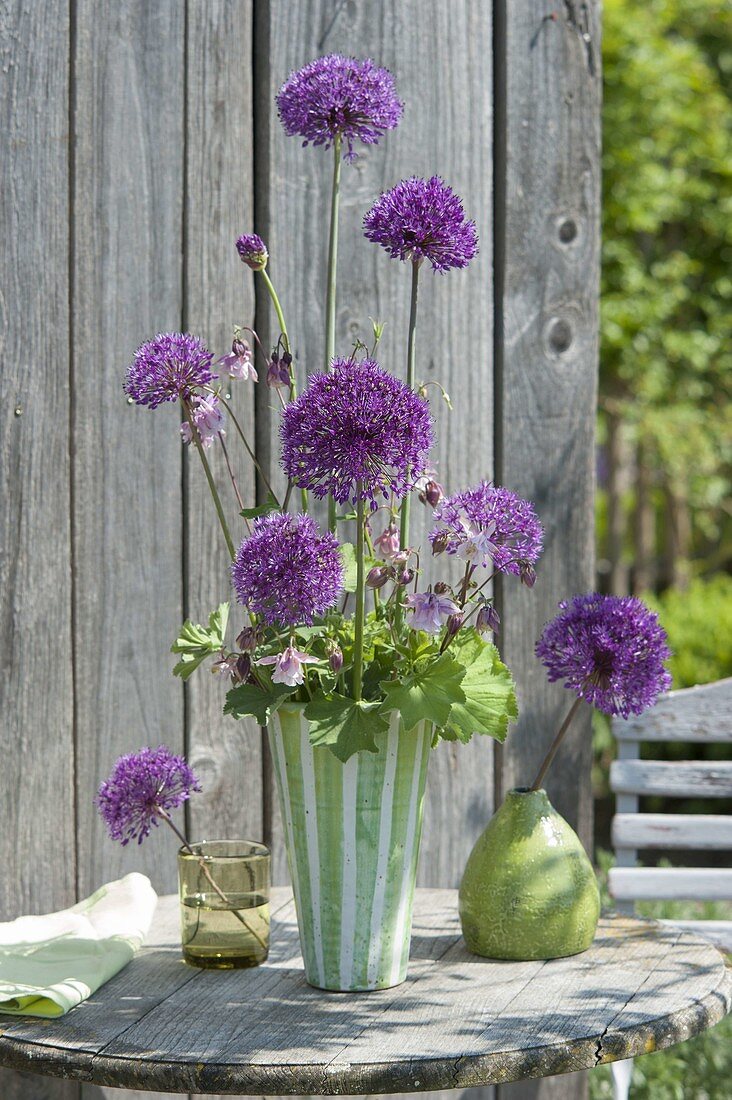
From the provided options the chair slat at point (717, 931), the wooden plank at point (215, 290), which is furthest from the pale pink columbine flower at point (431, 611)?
the chair slat at point (717, 931)

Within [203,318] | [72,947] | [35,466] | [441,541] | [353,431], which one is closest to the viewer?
[353,431]

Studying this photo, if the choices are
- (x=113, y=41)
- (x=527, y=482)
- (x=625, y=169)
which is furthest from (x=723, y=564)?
(x=113, y=41)

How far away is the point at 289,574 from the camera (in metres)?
1.22

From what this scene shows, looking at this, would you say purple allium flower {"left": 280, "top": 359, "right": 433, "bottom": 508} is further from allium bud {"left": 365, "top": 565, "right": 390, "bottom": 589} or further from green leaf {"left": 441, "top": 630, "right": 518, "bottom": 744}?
green leaf {"left": 441, "top": 630, "right": 518, "bottom": 744}

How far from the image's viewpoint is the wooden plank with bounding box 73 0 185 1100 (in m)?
1.85

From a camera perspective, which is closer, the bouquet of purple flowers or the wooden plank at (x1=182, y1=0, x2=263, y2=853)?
the bouquet of purple flowers

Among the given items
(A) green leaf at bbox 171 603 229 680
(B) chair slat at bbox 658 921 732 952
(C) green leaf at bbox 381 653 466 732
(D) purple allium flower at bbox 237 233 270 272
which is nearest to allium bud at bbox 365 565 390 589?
(C) green leaf at bbox 381 653 466 732

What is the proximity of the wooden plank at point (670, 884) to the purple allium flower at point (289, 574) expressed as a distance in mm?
1080

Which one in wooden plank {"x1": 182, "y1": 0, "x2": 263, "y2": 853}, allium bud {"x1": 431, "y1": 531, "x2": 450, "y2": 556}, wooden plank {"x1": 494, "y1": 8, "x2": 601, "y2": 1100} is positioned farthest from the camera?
wooden plank {"x1": 494, "y1": 8, "x2": 601, "y2": 1100}

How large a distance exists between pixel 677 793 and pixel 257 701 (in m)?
1.02

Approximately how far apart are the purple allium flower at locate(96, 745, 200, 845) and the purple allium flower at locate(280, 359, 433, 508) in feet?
1.53

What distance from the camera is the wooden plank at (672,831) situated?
83.0 inches

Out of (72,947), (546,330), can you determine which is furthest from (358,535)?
(546,330)

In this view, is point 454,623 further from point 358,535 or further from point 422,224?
point 422,224
